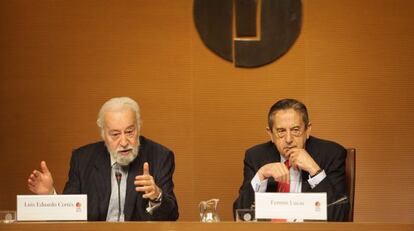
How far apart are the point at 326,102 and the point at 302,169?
1520mm

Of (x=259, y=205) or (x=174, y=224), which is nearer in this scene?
(x=174, y=224)

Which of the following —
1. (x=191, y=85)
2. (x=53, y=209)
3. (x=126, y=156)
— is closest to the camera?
(x=53, y=209)

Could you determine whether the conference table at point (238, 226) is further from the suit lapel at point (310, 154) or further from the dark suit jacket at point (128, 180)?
the suit lapel at point (310, 154)

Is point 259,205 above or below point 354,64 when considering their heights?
below

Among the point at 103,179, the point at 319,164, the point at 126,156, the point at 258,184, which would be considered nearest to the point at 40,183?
the point at 103,179

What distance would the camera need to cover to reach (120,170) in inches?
155

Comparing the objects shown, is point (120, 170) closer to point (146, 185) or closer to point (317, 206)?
point (146, 185)

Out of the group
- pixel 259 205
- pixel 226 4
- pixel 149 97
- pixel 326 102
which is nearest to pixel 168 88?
pixel 149 97

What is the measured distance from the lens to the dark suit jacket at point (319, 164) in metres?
3.74

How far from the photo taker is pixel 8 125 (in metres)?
5.28

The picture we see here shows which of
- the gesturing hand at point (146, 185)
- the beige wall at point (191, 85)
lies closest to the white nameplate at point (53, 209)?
the gesturing hand at point (146, 185)

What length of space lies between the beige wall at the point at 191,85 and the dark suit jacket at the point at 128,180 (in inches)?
47.9

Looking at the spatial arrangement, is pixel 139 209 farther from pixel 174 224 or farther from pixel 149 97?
pixel 149 97

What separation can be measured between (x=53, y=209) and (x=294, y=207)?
34.4 inches
